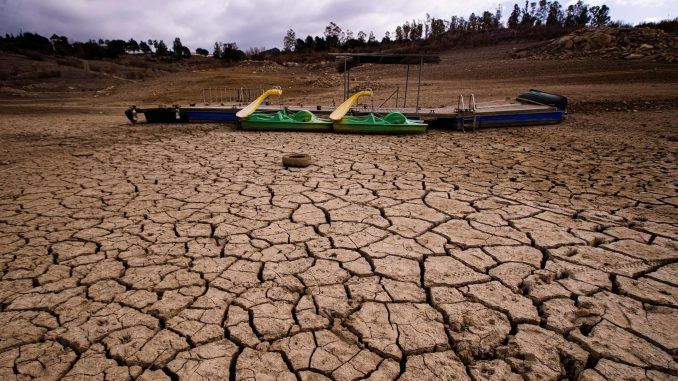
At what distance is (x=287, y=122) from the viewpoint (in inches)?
297

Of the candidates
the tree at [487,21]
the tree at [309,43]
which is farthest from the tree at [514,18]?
the tree at [309,43]

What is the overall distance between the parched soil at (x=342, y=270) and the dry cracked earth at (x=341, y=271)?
0.5 inches

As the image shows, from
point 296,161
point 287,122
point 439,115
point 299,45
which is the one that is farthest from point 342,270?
point 299,45

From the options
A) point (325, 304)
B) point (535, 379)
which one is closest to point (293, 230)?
point (325, 304)

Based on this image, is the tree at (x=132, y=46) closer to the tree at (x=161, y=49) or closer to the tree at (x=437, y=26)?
the tree at (x=161, y=49)

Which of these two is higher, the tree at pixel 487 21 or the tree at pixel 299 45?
the tree at pixel 487 21

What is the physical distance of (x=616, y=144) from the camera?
5.91 metres

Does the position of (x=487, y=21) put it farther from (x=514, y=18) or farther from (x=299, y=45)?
(x=299, y=45)

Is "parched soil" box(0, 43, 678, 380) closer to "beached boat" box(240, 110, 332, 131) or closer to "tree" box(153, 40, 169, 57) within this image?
"beached boat" box(240, 110, 332, 131)

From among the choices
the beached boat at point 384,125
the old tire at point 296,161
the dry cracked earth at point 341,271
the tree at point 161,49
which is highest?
the tree at point 161,49

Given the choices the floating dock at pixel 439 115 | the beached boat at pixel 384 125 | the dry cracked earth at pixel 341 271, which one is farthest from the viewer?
the floating dock at pixel 439 115

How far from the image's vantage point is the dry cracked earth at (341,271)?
5.68 ft

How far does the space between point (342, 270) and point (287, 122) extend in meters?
5.64

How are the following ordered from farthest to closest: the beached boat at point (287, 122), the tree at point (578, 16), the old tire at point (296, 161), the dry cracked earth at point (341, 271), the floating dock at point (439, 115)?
the tree at point (578, 16)
the floating dock at point (439, 115)
the beached boat at point (287, 122)
the old tire at point (296, 161)
the dry cracked earth at point (341, 271)
